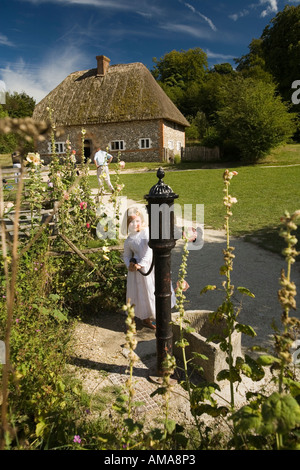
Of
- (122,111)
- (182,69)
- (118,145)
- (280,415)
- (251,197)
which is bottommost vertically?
(280,415)

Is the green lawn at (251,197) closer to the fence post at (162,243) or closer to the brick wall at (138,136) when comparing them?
the fence post at (162,243)

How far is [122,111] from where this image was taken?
90.3 feet

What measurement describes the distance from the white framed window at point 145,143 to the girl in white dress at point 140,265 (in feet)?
81.2

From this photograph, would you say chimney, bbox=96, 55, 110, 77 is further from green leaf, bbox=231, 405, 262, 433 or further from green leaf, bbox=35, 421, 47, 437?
green leaf, bbox=231, 405, 262, 433

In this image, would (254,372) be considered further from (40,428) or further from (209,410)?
(40,428)

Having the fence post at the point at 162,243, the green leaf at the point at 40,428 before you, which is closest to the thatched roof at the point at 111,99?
the fence post at the point at 162,243

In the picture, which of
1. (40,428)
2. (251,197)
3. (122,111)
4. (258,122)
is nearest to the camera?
(40,428)

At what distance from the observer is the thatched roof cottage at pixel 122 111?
27.3 metres

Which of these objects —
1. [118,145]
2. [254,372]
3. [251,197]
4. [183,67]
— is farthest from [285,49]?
[254,372]

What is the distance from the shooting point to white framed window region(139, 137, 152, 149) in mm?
27547

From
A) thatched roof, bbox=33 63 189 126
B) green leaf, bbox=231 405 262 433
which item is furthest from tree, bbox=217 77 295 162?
green leaf, bbox=231 405 262 433

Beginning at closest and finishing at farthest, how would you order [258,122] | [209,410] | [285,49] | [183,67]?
[209,410], [258,122], [285,49], [183,67]

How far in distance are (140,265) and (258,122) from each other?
2048 cm
